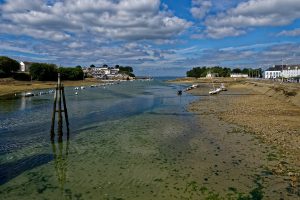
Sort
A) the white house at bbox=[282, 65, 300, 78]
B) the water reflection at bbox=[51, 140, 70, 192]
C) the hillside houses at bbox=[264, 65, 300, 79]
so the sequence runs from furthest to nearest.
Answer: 1. the hillside houses at bbox=[264, 65, 300, 79]
2. the white house at bbox=[282, 65, 300, 78]
3. the water reflection at bbox=[51, 140, 70, 192]

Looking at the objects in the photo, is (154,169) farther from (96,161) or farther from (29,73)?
(29,73)

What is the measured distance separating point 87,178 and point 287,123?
79.9 feet

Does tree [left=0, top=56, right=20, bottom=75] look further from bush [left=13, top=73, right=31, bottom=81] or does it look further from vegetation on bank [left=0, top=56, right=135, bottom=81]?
bush [left=13, top=73, right=31, bottom=81]

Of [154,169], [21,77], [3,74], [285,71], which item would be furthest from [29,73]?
[285,71]

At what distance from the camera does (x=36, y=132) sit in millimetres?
31016

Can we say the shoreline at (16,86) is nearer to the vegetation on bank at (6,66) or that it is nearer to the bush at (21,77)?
the vegetation on bank at (6,66)

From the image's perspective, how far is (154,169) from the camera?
1892 centimetres

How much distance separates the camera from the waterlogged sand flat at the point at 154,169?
15266 mm

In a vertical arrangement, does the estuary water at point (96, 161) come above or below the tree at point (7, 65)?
below

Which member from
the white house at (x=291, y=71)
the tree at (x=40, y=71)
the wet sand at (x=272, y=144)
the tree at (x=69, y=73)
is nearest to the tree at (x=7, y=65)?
the tree at (x=40, y=71)

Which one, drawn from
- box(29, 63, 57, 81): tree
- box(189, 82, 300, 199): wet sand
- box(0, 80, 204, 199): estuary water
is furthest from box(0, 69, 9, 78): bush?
box(189, 82, 300, 199): wet sand

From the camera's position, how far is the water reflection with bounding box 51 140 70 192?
17.3 m

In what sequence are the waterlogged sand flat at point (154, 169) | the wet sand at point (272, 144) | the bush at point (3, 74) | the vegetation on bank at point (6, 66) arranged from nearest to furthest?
the waterlogged sand flat at point (154, 169) < the wet sand at point (272, 144) < the bush at point (3, 74) < the vegetation on bank at point (6, 66)

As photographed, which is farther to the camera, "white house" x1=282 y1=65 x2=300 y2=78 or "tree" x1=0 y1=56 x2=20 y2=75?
"white house" x1=282 y1=65 x2=300 y2=78
